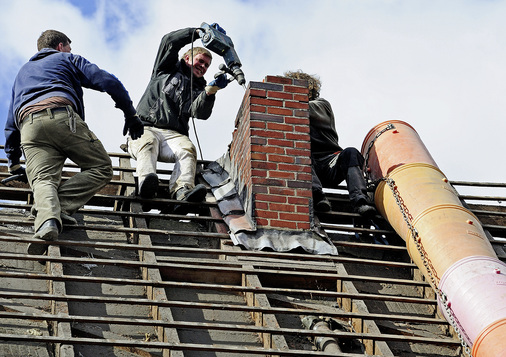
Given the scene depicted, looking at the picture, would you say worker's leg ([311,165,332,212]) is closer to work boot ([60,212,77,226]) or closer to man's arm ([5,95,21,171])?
work boot ([60,212,77,226])

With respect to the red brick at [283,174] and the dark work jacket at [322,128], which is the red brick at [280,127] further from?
the dark work jacket at [322,128]

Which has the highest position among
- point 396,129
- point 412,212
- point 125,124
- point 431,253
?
point 396,129

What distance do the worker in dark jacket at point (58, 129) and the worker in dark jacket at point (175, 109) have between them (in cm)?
54

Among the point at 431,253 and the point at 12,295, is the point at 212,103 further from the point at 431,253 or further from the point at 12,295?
the point at 12,295

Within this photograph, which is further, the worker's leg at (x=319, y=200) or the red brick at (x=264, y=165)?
the worker's leg at (x=319, y=200)

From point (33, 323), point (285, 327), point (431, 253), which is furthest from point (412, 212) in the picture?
point (33, 323)

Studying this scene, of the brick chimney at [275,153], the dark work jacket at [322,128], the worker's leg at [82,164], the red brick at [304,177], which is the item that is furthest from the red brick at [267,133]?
the worker's leg at [82,164]

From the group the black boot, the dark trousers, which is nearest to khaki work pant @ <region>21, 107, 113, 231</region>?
the dark trousers

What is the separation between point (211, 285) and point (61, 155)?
175 cm

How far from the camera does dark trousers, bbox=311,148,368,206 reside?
737 centimetres

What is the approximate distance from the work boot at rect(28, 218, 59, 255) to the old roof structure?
0.07m

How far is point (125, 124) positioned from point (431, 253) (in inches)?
97.7

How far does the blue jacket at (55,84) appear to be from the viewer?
6.63 meters

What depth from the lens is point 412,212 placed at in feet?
21.5
